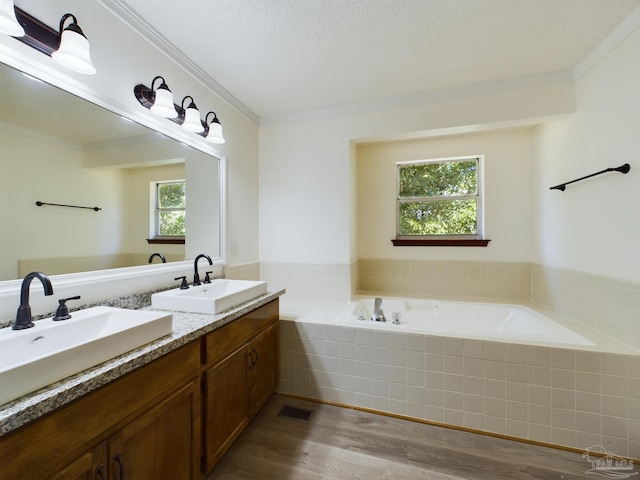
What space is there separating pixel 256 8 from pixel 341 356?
2.25 metres

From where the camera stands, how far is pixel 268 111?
2.60 meters

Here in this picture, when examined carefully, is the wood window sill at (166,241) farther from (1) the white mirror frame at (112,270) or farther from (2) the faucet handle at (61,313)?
(2) the faucet handle at (61,313)

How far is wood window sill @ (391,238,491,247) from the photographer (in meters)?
2.69

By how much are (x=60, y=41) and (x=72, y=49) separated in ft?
0.31

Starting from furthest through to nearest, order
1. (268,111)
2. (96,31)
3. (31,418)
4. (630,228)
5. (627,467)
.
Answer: (268,111) → (630,228) → (627,467) → (96,31) → (31,418)

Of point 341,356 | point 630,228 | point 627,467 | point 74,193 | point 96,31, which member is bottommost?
point 627,467

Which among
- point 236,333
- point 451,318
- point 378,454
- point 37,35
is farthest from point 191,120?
point 451,318

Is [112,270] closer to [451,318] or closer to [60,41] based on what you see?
[60,41]

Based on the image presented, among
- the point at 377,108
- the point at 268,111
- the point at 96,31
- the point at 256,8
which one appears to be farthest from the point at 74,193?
the point at 377,108

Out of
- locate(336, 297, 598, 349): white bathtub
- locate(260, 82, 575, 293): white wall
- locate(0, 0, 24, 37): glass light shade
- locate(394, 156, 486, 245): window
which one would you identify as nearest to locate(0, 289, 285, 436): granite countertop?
locate(336, 297, 598, 349): white bathtub

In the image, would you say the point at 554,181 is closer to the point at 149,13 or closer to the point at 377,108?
the point at 377,108

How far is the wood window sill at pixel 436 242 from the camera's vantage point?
2.69 m

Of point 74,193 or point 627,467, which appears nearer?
point 74,193

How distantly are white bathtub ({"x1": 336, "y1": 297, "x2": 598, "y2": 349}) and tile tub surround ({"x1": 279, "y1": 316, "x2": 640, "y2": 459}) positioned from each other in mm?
100
